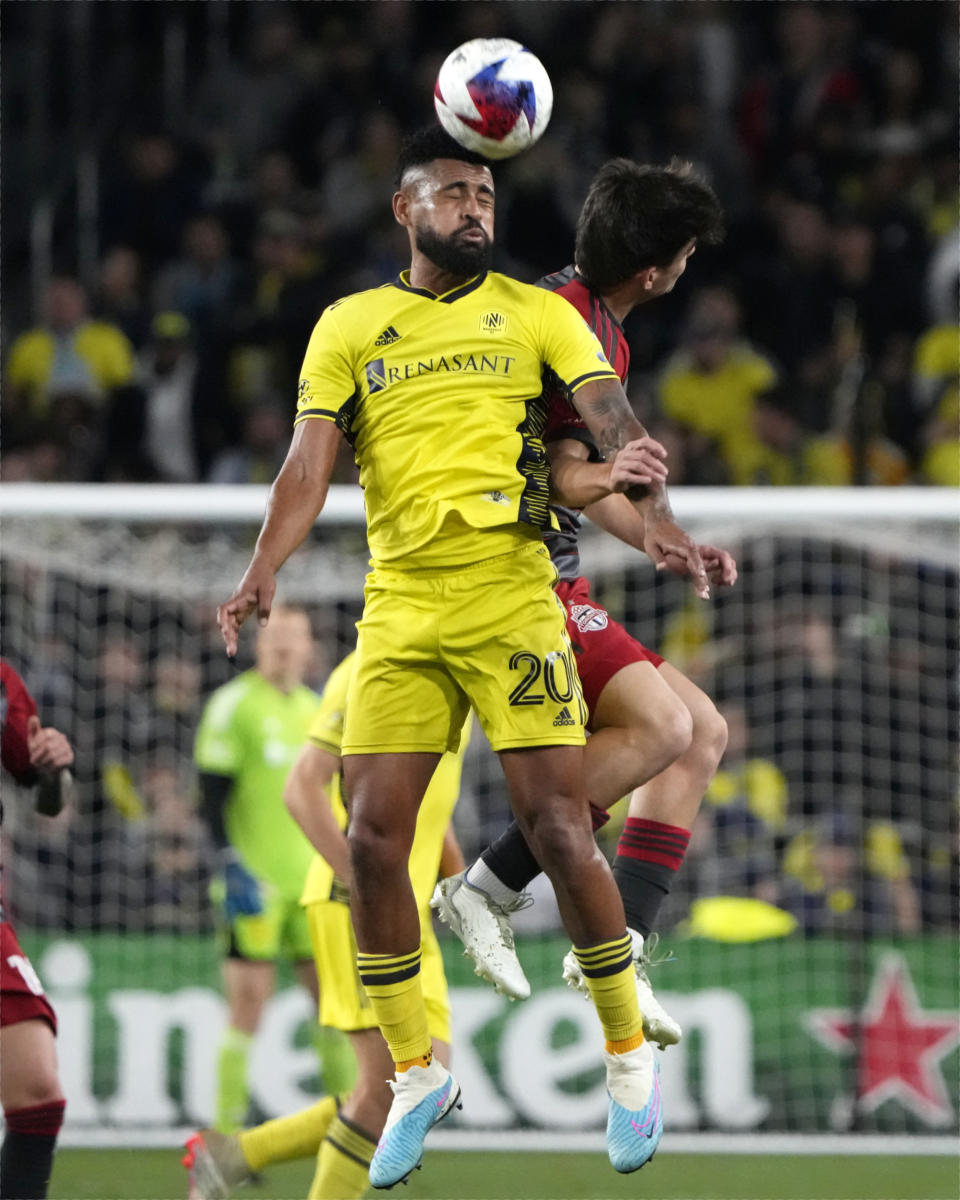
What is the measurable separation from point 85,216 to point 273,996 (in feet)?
22.0

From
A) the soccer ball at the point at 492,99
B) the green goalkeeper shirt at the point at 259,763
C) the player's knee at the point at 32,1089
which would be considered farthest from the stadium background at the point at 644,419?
the soccer ball at the point at 492,99

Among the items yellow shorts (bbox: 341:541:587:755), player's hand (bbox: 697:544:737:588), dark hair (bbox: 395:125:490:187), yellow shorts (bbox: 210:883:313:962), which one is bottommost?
yellow shorts (bbox: 210:883:313:962)

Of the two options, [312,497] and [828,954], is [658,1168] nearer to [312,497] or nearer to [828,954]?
[828,954]

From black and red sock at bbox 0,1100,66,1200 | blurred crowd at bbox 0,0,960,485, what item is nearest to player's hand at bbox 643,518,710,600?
black and red sock at bbox 0,1100,66,1200

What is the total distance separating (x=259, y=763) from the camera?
349 inches

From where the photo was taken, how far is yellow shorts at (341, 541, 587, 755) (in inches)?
184

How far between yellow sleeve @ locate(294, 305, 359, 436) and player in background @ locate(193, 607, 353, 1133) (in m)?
4.15

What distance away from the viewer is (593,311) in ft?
16.6

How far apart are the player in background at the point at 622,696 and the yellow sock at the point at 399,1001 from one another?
259 mm

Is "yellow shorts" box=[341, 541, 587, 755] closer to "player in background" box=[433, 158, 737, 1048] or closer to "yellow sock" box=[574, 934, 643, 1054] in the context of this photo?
"player in background" box=[433, 158, 737, 1048]

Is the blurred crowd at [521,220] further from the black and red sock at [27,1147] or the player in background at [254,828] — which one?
the black and red sock at [27,1147]

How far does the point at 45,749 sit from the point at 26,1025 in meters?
0.89

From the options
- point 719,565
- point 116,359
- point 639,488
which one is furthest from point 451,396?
point 116,359

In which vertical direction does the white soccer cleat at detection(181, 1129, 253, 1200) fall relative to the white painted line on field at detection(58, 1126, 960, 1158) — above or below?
above
